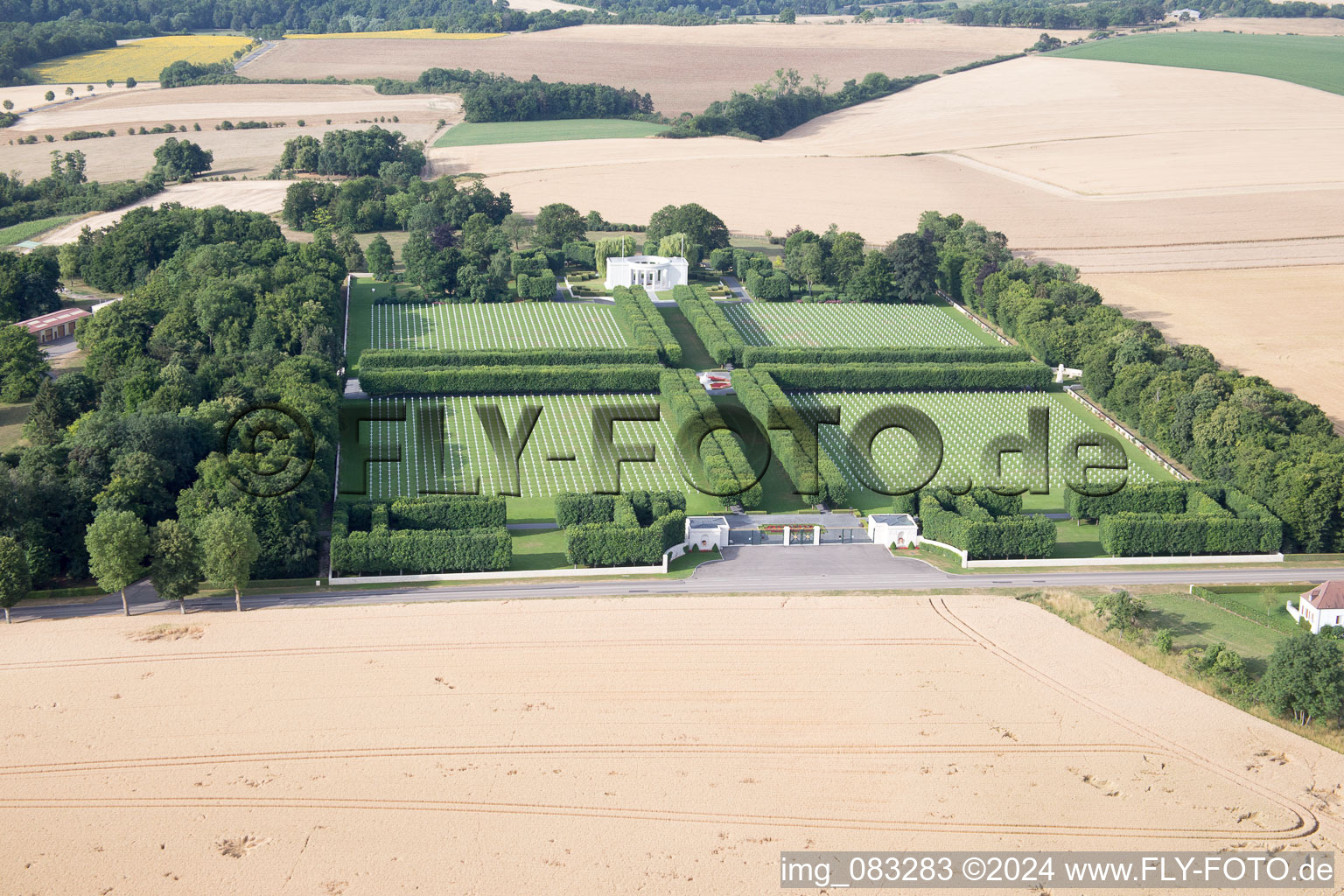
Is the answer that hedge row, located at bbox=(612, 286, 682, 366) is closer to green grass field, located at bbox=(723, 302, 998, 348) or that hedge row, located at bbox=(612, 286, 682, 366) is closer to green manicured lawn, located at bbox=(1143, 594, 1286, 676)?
green grass field, located at bbox=(723, 302, 998, 348)

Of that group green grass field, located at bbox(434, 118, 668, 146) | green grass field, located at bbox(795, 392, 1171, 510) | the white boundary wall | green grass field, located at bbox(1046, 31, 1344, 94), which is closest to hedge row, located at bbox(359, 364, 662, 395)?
green grass field, located at bbox(795, 392, 1171, 510)

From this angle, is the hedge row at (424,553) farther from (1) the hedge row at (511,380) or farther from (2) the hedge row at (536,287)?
(2) the hedge row at (536,287)

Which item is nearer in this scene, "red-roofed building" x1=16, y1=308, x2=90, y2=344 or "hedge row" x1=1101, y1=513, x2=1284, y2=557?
"hedge row" x1=1101, y1=513, x2=1284, y2=557

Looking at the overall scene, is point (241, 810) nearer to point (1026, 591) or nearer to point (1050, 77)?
point (1026, 591)

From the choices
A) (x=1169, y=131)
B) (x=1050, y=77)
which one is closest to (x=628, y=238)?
(x=1169, y=131)

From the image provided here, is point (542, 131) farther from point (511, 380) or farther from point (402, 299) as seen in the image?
point (511, 380)

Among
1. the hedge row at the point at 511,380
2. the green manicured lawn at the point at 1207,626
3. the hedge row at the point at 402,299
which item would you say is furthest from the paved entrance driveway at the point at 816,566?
the hedge row at the point at 402,299

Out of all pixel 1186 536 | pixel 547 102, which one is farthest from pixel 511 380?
pixel 547 102
